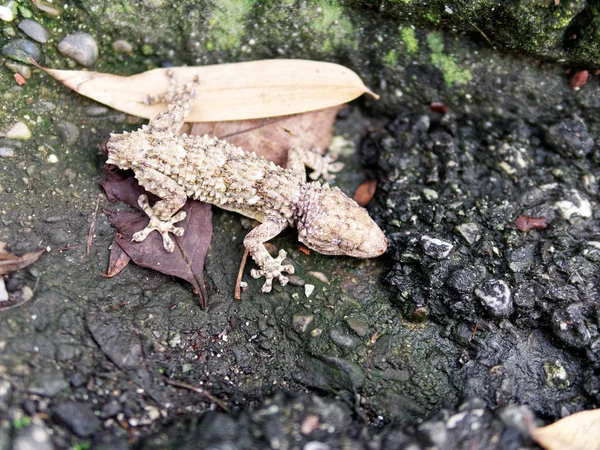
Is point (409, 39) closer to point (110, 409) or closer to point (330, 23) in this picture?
point (330, 23)

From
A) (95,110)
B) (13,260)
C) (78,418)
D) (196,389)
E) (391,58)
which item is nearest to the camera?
(78,418)

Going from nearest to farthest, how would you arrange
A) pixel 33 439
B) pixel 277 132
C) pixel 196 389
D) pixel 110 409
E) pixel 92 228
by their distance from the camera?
1. pixel 33 439
2. pixel 110 409
3. pixel 196 389
4. pixel 92 228
5. pixel 277 132

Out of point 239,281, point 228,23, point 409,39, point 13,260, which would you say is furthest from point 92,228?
point 409,39

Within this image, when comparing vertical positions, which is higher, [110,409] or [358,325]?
[358,325]

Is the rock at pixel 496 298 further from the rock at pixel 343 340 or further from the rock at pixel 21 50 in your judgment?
the rock at pixel 21 50

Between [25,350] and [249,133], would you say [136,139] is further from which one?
A: [25,350]

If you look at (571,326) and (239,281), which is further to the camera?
(239,281)

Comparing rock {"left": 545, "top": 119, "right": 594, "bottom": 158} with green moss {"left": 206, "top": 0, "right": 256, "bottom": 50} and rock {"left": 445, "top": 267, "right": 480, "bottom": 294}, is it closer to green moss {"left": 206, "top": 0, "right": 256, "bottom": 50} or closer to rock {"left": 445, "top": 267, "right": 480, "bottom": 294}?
rock {"left": 445, "top": 267, "right": 480, "bottom": 294}
